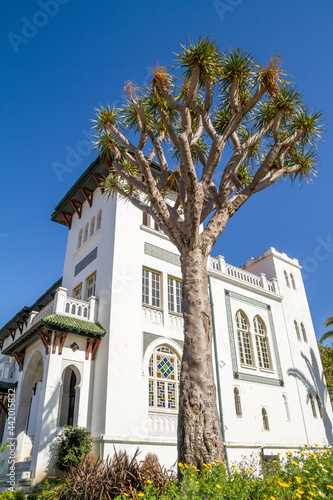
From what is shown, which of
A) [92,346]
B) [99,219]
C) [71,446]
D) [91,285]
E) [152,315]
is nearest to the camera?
[71,446]

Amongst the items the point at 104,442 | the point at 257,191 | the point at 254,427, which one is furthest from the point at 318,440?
the point at 257,191

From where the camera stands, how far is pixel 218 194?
965 cm

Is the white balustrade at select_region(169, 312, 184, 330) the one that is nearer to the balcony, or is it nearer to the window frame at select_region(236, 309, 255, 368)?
the balcony

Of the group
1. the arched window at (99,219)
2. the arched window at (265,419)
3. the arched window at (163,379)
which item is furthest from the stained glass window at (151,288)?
the arched window at (265,419)

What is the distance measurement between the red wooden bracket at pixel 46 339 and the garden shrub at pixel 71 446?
262 cm

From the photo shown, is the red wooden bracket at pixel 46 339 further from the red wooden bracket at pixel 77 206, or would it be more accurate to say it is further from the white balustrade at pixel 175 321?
the red wooden bracket at pixel 77 206

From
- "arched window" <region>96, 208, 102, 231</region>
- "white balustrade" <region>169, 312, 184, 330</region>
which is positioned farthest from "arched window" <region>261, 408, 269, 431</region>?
"arched window" <region>96, 208, 102, 231</region>

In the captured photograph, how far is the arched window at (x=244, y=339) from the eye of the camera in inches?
724

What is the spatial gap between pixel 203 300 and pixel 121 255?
25.2 ft

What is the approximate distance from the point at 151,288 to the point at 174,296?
126cm

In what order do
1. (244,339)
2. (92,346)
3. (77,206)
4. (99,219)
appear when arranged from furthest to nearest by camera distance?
(77,206) → (244,339) → (99,219) → (92,346)

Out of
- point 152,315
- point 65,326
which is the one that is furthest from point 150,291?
point 65,326

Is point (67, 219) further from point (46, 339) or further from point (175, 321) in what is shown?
point (46, 339)

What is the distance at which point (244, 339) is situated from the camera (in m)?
18.9
